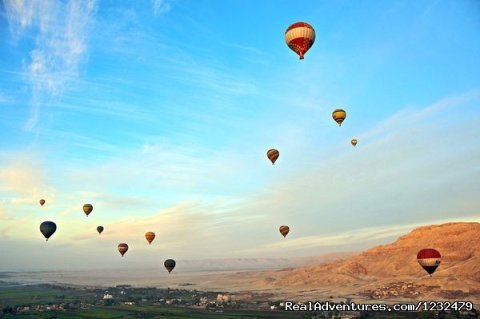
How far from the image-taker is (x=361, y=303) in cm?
9275

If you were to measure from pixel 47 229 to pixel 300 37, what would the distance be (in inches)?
2001

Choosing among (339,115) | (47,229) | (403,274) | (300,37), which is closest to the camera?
(300,37)

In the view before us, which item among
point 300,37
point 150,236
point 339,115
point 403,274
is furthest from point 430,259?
point 403,274

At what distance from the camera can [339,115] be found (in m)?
56.4

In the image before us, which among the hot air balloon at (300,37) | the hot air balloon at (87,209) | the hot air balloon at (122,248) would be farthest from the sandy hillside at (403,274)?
the hot air balloon at (300,37)

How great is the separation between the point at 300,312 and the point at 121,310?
50.5 m

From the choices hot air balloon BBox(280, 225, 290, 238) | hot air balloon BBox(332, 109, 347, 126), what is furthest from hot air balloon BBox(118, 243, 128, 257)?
hot air balloon BBox(332, 109, 347, 126)

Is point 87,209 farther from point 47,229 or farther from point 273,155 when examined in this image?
point 273,155

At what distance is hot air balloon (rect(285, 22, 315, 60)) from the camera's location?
4319 cm

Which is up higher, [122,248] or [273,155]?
[273,155]

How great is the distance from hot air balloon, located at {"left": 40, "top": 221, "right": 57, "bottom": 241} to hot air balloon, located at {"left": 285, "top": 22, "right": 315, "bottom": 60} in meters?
49.2

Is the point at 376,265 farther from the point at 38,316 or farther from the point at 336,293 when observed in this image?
the point at 38,316

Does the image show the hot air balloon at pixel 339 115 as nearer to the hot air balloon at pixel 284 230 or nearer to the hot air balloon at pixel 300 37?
the hot air balloon at pixel 300 37

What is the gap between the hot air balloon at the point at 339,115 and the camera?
2219 inches
